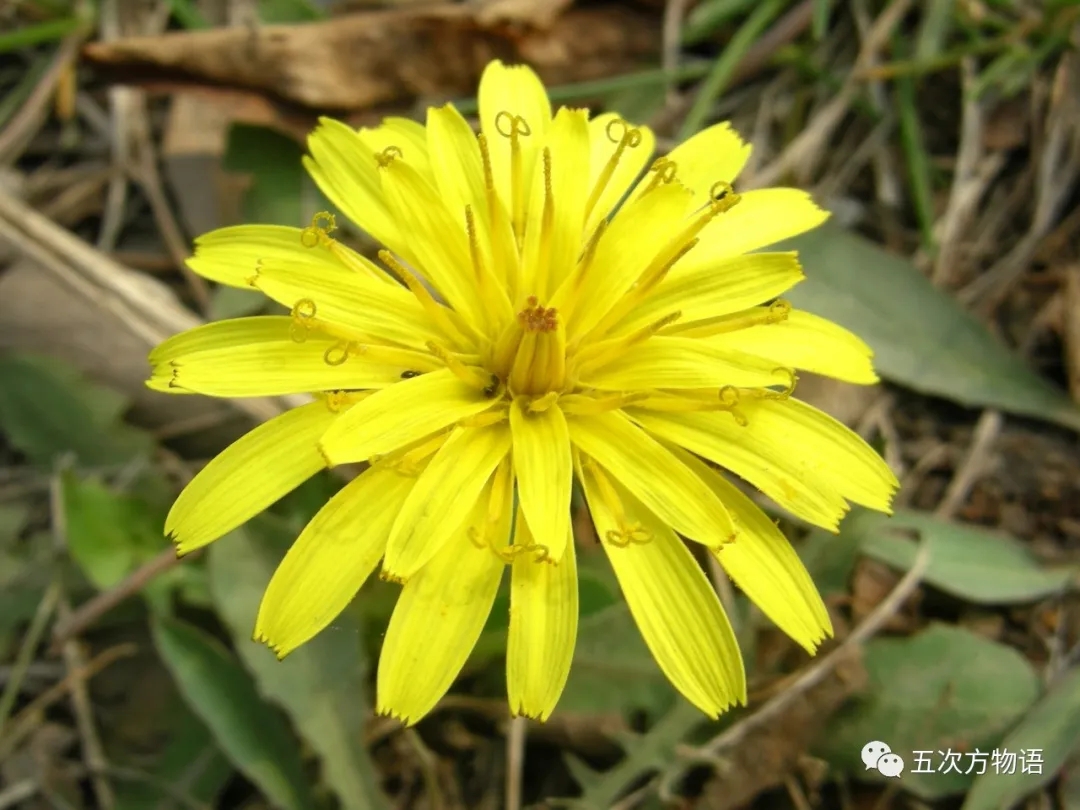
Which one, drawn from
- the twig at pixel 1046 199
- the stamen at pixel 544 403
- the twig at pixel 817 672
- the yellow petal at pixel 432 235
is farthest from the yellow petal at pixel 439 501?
the twig at pixel 1046 199

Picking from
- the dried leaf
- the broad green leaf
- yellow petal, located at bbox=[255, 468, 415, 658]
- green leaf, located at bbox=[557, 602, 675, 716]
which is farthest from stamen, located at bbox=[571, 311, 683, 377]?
the broad green leaf

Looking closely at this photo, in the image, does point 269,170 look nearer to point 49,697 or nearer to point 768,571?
point 49,697

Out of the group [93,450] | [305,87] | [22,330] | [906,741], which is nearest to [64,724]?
[93,450]

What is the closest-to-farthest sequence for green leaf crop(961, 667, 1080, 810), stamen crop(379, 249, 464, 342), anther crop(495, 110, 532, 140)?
stamen crop(379, 249, 464, 342) < anther crop(495, 110, 532, 140) < green leaf crop(961, 667, 1080, 810)

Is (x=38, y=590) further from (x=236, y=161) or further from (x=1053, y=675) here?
(x=1053, y=675)

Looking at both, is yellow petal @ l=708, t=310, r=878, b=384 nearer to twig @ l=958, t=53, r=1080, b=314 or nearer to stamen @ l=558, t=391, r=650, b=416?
stamen @ l=558, t=391, r=650, b=416
